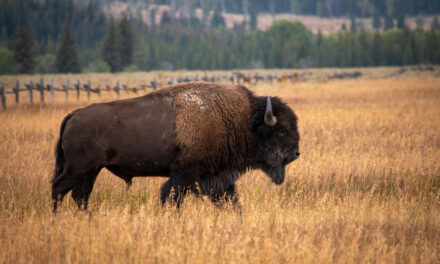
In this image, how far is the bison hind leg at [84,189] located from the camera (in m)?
5.66

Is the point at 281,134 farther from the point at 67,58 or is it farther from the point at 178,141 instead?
the point at 67,58

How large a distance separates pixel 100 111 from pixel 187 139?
3.81ft

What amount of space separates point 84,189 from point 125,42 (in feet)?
289

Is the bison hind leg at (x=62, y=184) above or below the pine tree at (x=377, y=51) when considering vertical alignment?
below

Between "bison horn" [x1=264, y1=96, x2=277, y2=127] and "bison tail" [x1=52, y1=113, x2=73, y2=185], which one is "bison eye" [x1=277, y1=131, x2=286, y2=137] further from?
"bison tail" [x1=52, y1=113, x2=73, y2=185]

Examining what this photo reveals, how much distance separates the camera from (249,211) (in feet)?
19.5

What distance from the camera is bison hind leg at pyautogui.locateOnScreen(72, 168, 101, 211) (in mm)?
5664

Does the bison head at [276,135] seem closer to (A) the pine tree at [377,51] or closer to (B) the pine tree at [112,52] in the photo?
(B) the pine tree at [112,52]

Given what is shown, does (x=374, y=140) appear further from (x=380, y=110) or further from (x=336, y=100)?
(x=336, y=100)

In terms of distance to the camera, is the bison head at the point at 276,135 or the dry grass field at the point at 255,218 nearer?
the dry grass field at the point at 255,218

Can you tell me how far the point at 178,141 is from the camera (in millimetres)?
5812

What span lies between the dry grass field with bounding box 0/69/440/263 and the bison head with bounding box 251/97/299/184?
555 mm

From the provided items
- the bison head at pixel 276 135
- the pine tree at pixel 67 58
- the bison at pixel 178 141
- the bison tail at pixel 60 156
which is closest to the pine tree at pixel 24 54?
the pine tree at pixel 67 58

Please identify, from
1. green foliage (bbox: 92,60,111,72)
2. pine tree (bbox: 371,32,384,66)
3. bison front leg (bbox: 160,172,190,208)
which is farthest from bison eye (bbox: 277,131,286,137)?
pine tree (bbox: 371,32,384,66)
